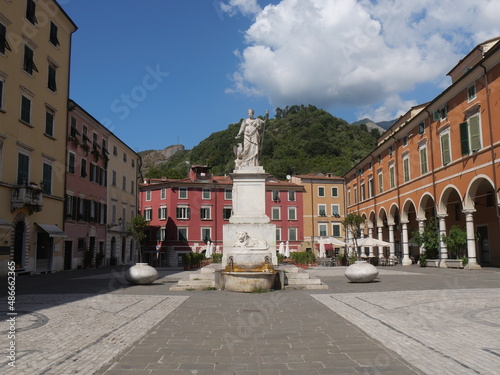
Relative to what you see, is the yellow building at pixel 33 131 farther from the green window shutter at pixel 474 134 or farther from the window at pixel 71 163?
the green window shutter at pixel 474 134

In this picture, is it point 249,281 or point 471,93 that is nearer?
point 249,281

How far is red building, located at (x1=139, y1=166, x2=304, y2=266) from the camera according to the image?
53656mm

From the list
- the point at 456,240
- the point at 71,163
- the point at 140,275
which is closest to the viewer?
the point at 140,275

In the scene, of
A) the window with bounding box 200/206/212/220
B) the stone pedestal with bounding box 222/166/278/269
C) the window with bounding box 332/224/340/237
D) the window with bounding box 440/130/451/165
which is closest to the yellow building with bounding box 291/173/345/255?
the window with bounding box 332/224/340/237

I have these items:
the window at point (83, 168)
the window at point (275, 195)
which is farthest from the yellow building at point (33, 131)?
the window at point (275, 195)

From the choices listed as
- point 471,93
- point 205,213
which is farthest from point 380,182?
point 205,213

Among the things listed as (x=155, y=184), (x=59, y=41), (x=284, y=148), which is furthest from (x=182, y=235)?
(x=284, y=148)

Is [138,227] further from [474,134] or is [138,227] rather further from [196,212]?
[474,134]

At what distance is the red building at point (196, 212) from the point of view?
2112 inches

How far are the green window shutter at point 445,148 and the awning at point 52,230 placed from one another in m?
26.2

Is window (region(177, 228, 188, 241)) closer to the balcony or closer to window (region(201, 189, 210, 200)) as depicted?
window (region(201, 189, 210, 200))

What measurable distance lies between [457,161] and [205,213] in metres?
35.0

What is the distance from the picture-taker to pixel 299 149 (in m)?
94.2

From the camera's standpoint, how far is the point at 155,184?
56.0 m
